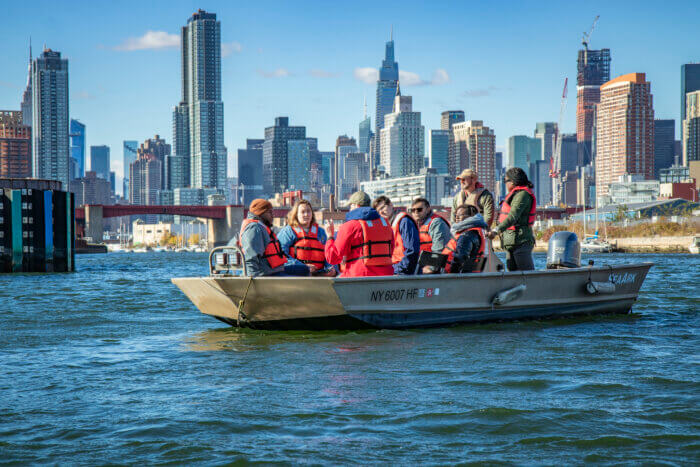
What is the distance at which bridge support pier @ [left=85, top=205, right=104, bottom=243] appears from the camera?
329ft

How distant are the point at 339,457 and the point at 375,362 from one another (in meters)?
3.23

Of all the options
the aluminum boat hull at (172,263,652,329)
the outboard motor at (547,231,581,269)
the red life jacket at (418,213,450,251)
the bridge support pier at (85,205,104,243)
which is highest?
the bridge support pier at (85,205,104,243)

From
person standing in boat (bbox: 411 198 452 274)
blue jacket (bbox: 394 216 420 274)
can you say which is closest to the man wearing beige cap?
person standing in boat (bbox: 411 198 452 274)

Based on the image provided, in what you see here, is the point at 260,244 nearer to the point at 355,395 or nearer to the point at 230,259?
the point at 230,259

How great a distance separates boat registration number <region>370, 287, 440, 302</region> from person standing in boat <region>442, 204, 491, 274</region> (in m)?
0.64

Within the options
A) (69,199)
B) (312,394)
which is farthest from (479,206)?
(69,199)

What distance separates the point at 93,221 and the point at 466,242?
96540 millimetres

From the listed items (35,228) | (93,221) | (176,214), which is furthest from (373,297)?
(93,221)

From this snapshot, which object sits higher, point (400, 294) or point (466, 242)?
point (466, 242)

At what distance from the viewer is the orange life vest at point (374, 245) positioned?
9.96 meters

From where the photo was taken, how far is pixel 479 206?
11695mm

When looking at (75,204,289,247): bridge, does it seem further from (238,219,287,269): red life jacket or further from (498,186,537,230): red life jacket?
(238,219,287,269): red life jacket

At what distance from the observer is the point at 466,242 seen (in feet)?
35.4

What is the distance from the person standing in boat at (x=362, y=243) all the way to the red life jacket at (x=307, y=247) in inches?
31.3
